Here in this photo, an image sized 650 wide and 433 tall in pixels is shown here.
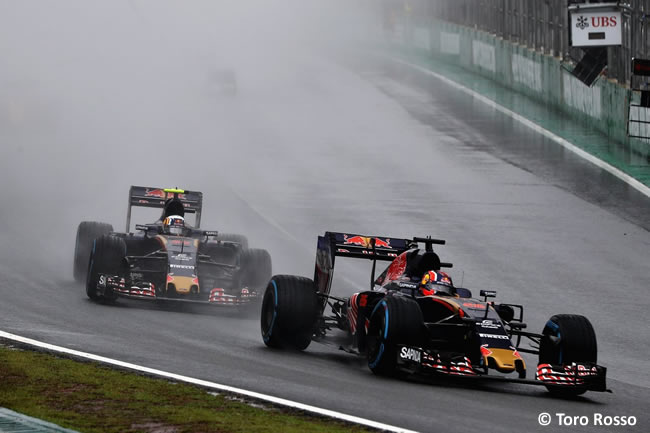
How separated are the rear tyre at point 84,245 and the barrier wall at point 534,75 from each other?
17.6 meters

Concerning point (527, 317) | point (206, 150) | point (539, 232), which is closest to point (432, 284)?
point (527, 317)

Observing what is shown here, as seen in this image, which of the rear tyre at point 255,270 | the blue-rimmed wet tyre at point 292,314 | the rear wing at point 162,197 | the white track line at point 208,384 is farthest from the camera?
the rear wing at point 162,197

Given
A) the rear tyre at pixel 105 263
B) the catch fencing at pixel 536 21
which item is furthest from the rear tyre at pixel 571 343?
the catch fencing at pixel 536 21

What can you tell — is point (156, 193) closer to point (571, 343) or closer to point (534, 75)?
point (571, 343)

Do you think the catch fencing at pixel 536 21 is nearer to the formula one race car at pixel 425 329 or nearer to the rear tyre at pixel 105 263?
the rear tyre at pixel 105 263

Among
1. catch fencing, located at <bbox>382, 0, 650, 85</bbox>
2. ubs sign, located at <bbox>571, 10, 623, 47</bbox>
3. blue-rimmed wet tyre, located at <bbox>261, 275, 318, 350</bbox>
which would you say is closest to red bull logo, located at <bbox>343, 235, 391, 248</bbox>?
blue-rimmed wet tyre, located at <bbox>261, 275, 318, 350</bbox>

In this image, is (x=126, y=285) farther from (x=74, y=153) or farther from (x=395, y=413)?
(x=74, y=153)

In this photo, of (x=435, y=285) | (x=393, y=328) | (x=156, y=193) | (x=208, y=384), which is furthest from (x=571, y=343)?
(x=156, y=193)

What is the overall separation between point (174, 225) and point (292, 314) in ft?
20.9

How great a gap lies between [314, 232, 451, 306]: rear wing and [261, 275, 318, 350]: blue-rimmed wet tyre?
84 centimetres

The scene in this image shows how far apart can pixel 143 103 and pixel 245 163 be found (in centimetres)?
1226

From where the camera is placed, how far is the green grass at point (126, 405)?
1115 centimetres

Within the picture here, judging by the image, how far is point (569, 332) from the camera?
1495 cm

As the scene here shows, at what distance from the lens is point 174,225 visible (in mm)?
22547
